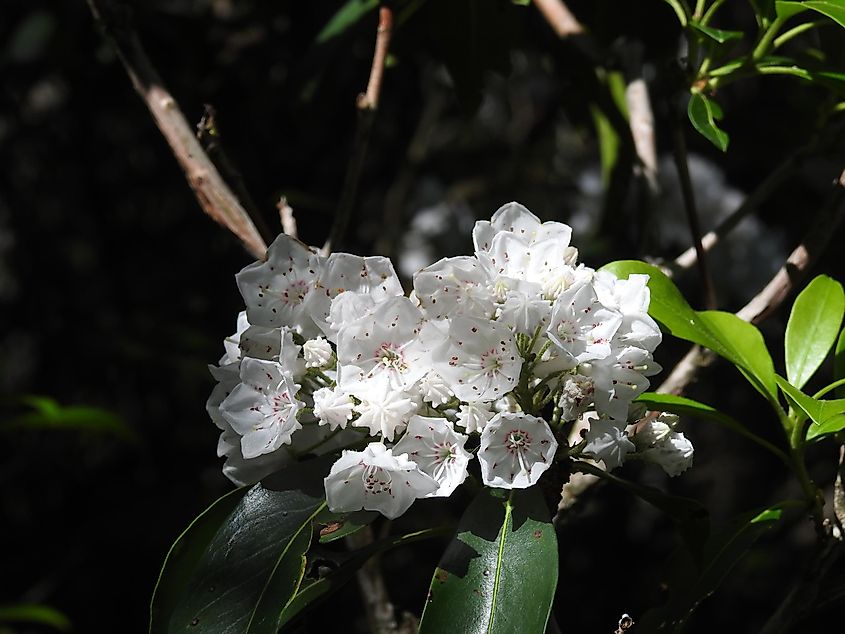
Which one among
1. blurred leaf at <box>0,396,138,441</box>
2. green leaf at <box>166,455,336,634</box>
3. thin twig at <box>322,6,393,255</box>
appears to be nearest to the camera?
green leaf at <box>166,455,336,634</box>

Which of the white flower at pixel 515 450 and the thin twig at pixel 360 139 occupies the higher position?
the thin twig at pixel 360 139

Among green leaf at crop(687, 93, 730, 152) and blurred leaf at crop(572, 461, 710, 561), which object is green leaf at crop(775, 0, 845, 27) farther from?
blurred leaf at crop(572, 461, 710, 561)

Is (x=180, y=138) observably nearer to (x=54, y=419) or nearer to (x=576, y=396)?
(x=576, y=396)

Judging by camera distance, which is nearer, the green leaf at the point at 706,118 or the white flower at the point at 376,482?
the white flower at the point at 376,482

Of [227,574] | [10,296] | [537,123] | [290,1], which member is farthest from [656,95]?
[10,296]

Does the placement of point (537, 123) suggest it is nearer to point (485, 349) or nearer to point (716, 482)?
point (716, 482)

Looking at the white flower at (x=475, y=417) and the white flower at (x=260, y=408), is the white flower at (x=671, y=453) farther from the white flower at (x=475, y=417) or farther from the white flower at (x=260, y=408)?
the white flower at (x=260, y=408)

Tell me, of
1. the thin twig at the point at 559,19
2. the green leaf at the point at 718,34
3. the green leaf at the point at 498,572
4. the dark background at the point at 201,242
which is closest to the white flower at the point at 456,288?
the green leaf at the point at 498,572

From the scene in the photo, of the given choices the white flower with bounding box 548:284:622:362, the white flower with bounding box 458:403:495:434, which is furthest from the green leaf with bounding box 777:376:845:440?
the white flower with bounding box 458:403:495:434
